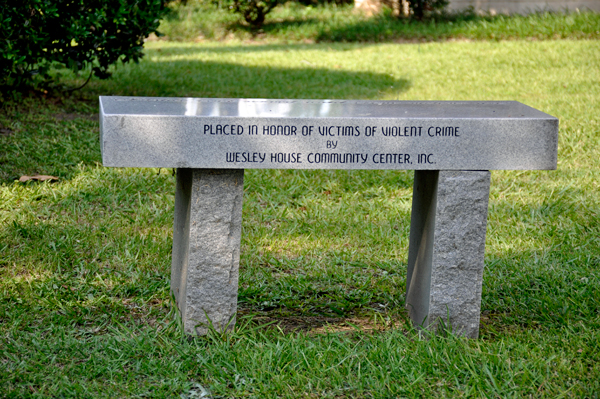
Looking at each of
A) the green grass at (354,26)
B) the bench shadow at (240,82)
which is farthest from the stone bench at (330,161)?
the green grass at (354,26)

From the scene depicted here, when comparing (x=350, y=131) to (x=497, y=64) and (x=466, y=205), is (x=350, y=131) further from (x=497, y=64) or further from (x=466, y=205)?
(x=497, y=64)

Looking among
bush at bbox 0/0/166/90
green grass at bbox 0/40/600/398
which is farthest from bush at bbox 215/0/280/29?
green grass at bbox 0/40/600/398

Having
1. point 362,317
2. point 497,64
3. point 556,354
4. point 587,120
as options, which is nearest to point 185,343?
point 362,317

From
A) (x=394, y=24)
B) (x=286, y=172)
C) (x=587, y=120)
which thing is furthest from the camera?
(x=394, y=24)

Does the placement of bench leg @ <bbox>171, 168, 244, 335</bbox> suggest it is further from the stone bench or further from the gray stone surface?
the gray stone surface

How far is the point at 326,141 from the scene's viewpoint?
2518 millimetres

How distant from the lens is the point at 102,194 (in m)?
4.47

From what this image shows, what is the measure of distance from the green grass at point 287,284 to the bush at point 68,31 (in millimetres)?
573

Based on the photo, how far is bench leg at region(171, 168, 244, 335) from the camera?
2592 mm

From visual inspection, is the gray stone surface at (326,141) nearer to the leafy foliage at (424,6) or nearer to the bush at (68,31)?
the bush at (68,31)

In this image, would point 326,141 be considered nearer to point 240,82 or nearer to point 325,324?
point 325,324

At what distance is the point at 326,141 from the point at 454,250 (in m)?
0.72

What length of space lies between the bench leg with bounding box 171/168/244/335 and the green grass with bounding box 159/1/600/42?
10001mm

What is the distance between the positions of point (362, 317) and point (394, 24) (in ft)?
36.1
